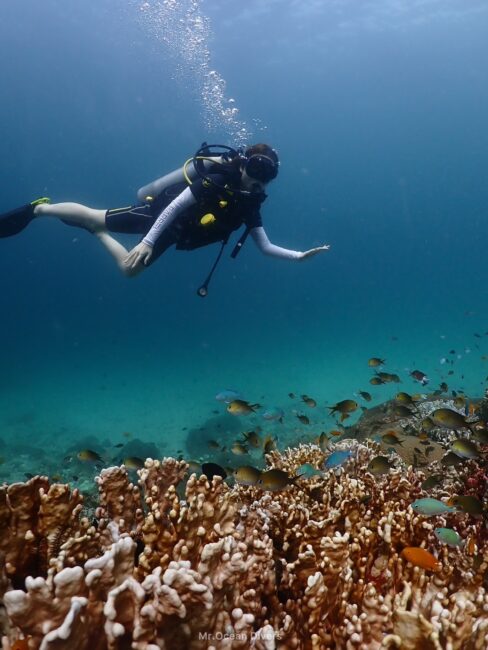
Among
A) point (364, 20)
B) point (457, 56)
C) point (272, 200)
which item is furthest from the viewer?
point (272, 200)

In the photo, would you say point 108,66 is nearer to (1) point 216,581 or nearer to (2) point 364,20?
(2) point 364,20

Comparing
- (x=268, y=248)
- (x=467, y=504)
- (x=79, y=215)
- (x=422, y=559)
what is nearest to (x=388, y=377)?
(x=268, y=248)

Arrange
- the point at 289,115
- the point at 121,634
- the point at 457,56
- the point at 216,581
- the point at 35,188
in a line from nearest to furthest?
the point at 121,634 → the point at 216,581 → the point at 457,56 → the point at 289,115 → the point at 35,188

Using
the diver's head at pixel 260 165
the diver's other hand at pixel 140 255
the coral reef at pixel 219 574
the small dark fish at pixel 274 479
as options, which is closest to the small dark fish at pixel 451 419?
the coral reef at pixel 219 574

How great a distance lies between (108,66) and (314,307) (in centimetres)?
11585

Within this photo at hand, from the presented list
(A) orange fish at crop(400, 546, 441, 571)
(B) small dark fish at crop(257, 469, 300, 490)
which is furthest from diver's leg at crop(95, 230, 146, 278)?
(A) orange fish at crop(400, 546, 441, 571)

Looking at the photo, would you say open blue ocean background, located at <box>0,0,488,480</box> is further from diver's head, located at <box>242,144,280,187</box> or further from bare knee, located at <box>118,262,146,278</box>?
diver's head, located at <box>242,144,280,187</box>

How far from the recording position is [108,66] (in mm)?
81062

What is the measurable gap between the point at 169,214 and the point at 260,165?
80.0 inches

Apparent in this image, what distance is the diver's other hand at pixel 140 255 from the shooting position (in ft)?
25.2

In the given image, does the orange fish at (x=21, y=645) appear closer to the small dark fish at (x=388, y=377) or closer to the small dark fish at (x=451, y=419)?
the small dark fish at (x=451, y=419)

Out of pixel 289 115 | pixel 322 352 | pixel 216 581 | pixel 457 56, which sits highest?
pixel 289 115

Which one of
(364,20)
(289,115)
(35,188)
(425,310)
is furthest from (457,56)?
(35,188)

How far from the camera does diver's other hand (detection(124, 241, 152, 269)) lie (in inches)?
303
